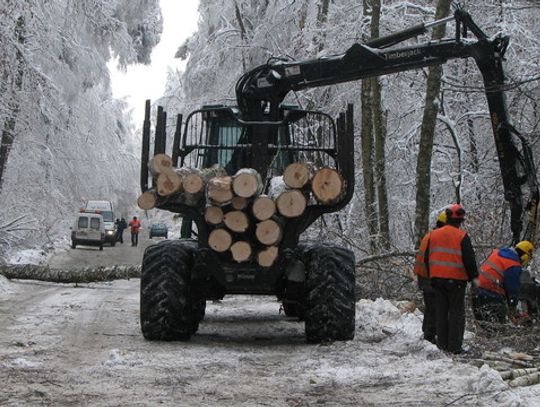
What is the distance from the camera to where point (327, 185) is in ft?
27.2

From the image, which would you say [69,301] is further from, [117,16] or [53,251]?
[53,251]

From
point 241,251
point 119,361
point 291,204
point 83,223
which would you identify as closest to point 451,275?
point 291,204

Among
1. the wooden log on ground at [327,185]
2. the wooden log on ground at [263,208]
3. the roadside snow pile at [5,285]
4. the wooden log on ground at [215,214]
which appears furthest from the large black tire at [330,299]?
the roadside snow pile at [5,285]

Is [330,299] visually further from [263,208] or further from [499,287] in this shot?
[499,287]

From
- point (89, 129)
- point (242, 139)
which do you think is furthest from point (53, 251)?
point (242, 139)

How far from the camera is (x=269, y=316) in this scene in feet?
39.9

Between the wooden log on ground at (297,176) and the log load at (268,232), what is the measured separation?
0.43 metres

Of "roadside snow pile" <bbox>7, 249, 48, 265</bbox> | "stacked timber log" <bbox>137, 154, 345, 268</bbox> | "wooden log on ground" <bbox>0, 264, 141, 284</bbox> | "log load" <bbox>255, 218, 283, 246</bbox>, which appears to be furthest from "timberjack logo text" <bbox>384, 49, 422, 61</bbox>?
"roadside snow pile" <bbox>7, 249, 48, 265</bbox>

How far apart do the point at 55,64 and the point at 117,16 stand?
16.3 feet

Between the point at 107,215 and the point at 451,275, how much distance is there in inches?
1251

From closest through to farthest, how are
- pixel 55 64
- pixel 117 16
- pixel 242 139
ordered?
1. pixel 242 139
2. pixel 55 64
3. pixel 117 16

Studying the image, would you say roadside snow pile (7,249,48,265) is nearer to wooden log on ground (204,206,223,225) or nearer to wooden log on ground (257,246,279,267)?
wooden log on ground (204,206,223,225)

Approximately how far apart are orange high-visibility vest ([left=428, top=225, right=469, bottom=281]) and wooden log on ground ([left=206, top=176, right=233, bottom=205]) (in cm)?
212

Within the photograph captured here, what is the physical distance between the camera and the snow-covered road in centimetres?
583
